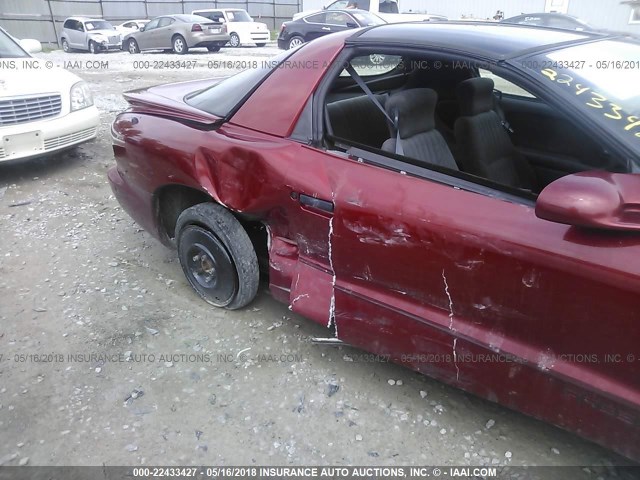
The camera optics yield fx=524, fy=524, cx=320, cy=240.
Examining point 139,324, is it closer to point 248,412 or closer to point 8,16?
point 248,412

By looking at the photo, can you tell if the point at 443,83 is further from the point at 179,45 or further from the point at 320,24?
the point at 179,45

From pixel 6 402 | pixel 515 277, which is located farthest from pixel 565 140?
pixel 6 402

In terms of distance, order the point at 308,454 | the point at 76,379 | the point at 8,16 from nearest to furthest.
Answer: the point at 308,454, the point at 76,379, the point at 8,16

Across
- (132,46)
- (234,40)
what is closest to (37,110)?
(132,46)

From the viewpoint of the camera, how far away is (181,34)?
17734 millimetres

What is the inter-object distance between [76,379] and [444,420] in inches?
68.8

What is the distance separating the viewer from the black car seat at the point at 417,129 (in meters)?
2.38

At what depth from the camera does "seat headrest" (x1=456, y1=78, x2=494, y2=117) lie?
2.69 metres

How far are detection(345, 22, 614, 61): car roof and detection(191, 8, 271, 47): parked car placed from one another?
763 inches

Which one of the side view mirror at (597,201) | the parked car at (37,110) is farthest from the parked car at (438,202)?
the parked car at (37,110)

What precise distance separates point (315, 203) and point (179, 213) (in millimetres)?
1252

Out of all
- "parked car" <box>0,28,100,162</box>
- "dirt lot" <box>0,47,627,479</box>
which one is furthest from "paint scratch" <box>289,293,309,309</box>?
"parked car" <box>0,28,100,162</box>

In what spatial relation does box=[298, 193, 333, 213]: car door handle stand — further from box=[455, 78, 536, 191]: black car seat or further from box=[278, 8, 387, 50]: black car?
box=[278, 8, 387, 50]: black car

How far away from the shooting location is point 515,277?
1781 mm
